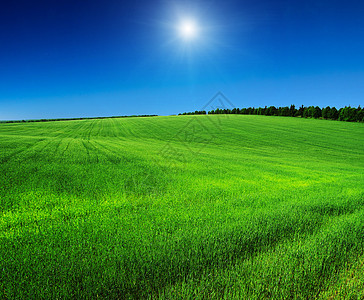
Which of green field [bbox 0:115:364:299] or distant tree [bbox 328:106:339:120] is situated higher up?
distant tree [bbox 328:106:339:120]

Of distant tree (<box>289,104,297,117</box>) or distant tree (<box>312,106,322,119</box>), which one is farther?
distant tree (<box>289,104,297,117</box>)

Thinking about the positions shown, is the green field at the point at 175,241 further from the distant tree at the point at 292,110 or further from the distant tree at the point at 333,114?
the distant tree at the point at 292,110

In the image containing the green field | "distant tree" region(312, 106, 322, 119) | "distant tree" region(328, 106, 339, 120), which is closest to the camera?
the green field

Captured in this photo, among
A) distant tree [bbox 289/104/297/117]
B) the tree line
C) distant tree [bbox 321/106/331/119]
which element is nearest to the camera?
the tree line

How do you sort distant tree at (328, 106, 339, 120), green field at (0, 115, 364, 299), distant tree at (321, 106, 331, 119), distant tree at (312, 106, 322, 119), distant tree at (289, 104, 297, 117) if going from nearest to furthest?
1. green field at (0, 115, 364, 299)
2. distant tree at (328, 106, 339, 120)
3. distant tree at (321, 106, 331, 119)
4. distant tree at (312, 106, 322, 119)
5. distant tree at (289, 104, 297, 117)

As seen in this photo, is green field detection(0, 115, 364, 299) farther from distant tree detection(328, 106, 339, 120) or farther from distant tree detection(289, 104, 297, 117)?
distant tree detection(289, 104, 297, 117)

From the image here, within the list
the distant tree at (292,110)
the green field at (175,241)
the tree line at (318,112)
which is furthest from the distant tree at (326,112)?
the green field at (175,241)

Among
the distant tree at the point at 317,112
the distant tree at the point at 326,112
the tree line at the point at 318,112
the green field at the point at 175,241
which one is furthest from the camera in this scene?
the distant tree at the point at 317,112

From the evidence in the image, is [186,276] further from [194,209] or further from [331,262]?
[331,262]

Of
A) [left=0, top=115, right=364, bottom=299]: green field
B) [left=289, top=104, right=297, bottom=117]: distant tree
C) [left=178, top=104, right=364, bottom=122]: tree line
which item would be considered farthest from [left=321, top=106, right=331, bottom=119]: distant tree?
[left=0, top=115, right=364, bottom=299]: green field

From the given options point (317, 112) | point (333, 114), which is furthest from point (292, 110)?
point (333, 114)

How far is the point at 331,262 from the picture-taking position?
2824mm

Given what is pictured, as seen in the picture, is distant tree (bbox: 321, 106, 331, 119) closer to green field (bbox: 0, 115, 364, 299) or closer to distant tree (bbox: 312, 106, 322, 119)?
distant tree (bbox: 312, 106, 322, 119)

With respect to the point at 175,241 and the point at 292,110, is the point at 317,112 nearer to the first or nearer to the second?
the point at 292,110
